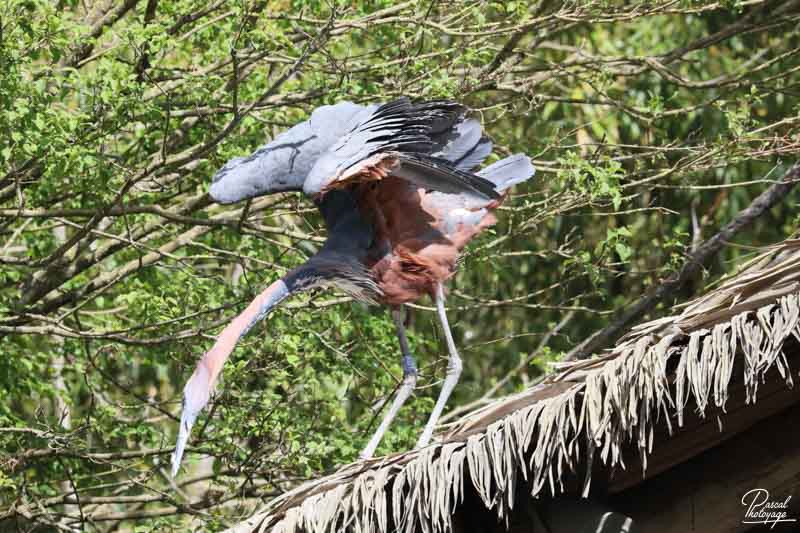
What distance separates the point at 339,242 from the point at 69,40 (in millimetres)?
1982

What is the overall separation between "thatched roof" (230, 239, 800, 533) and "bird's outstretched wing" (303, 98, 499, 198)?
1676 millimetres

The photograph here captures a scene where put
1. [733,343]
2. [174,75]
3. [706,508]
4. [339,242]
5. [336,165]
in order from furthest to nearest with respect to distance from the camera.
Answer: [174,75] → [339,242] → [336,165] → [706,508] → [733,343]

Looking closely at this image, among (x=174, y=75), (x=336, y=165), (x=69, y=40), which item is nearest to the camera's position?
(x=336, y=165)

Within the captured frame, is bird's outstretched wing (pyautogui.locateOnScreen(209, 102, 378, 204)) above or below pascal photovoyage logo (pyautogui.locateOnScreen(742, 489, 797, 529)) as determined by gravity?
above

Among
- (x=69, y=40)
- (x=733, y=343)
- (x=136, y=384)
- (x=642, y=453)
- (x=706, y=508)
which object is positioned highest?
(x=69, y=40)

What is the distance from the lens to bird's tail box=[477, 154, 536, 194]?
261 inches

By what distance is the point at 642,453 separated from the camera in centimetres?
390

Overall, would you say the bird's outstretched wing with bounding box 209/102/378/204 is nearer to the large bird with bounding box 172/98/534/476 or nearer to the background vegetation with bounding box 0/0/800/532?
the large bird with bounding box 172/98/534/476

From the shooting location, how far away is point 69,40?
6.96 meters

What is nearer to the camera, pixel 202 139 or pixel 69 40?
pixel 69 40

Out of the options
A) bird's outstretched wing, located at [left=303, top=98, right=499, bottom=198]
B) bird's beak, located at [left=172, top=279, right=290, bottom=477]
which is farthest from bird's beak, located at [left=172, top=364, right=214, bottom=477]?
bird's outstretched wing, located at [left=303, top=98, right=499, bottom=198]

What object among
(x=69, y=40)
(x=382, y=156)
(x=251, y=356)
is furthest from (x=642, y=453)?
(x=69, y=40)

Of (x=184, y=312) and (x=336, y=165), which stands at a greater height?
(x=336, y=165)

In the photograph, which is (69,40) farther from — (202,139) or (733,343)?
(733,343)
